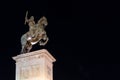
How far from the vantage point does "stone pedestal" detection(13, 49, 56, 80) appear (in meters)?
33.0

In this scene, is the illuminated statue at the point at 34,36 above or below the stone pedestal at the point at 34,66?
above

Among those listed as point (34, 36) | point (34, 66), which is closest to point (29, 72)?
point (34, 66)

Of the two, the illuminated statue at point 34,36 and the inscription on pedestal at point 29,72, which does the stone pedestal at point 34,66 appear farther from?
the illuminated statue at point 34,36

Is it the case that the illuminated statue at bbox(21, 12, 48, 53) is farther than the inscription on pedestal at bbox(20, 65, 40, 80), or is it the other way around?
the illuminated statue at bbox(21, 12, 48, 53)

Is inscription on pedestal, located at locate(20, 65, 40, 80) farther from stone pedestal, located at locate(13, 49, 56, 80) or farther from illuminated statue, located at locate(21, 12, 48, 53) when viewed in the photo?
illuminated statue, located at locate(21, 12, 48, 53)

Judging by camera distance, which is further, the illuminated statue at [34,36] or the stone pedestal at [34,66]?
the illuminated statue at [34,36]

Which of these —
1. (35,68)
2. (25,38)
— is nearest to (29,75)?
(35,68)

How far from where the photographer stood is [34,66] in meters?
33.3

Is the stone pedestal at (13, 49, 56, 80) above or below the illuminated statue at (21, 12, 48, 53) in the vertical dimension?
below

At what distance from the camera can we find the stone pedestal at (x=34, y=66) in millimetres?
33000

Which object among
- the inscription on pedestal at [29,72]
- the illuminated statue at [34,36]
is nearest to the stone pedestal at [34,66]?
the inscription on pedestal at [29,72]

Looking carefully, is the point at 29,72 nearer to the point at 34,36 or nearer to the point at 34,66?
the point at 34,66

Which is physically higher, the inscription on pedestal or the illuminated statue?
the illuminated statue

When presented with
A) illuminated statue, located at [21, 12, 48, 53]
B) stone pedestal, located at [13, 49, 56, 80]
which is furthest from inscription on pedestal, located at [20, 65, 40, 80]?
illuminated statue, located at [21, 12, 48, 53]
